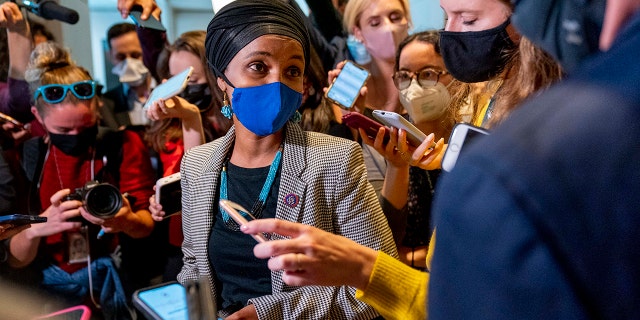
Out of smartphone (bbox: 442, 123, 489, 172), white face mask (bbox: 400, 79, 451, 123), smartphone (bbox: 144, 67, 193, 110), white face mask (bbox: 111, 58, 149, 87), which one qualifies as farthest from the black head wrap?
white face mask (bbox: 111, 58, 149, 87)

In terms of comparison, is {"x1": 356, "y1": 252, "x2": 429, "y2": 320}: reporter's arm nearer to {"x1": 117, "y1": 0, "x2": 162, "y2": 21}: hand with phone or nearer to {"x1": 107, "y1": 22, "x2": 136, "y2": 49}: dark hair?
{"x1": 117, "y1": 0, "x2": 162, "y2": 21}: hand with phone

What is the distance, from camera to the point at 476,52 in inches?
62.9

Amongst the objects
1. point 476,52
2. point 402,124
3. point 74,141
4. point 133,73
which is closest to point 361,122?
point 402,124

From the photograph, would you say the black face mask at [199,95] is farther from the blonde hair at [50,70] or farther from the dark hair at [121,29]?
the dark hair at [121,29]

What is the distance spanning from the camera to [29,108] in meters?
3.06

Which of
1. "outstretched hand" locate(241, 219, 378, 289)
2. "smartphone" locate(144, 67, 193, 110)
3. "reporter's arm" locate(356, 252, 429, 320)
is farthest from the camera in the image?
"smartphone" locate(144, 67, 193, 110)

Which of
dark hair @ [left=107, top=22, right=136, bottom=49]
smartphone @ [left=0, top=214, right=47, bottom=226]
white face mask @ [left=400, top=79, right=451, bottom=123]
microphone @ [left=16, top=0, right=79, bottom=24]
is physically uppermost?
microphone @ [left=16, top=0, right=79, bottom=24]

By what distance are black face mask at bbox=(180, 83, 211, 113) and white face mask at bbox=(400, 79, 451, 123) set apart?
3.14 feet

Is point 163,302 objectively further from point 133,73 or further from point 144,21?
point 133,73

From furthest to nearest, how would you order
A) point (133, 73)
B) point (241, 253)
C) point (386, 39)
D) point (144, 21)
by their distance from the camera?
point (133, 73) < point (386, 39) < point (144, 21) < point (241, 253)

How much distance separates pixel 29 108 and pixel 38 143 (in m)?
0.47

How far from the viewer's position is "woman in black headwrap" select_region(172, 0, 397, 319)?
1.66 meters

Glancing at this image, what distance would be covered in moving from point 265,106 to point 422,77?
2.71 feet

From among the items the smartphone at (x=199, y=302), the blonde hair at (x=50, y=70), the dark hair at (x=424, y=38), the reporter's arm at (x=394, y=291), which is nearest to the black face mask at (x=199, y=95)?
the blonde hair at (x=50, y=70)
